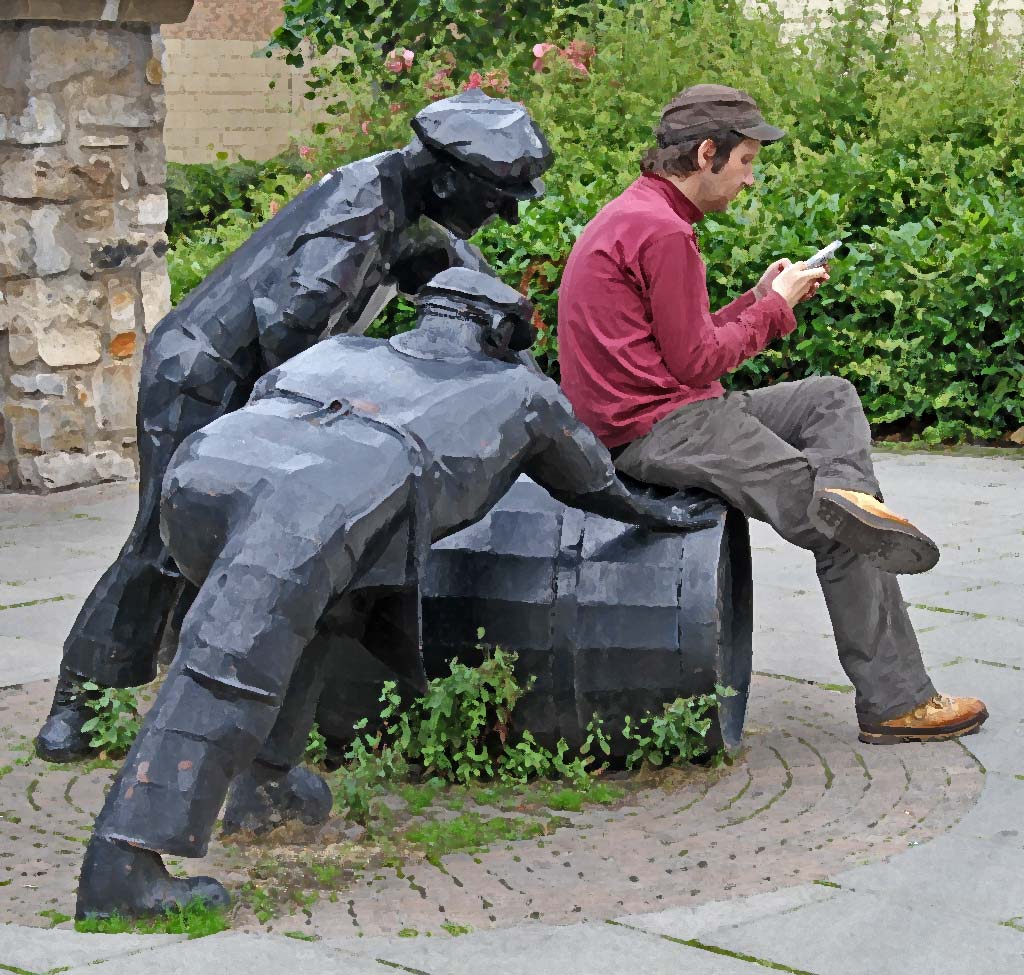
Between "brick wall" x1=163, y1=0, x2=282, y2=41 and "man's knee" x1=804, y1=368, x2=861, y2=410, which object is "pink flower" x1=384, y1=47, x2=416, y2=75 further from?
"man's knee" x1=804, y1=368, x2=861, y2=410

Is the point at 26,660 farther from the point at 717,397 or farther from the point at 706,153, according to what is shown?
the point at 706,153

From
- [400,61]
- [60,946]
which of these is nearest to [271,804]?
[60,946]

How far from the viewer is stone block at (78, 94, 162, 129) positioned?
8477mm

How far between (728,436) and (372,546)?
1288 mm

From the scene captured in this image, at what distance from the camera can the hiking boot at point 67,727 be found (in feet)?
15.2

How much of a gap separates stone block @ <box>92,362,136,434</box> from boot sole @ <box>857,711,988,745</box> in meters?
5.00

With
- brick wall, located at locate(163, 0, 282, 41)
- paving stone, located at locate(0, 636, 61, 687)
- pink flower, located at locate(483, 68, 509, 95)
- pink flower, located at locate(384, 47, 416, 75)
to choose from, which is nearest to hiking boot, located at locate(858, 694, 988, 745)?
paving stone, located at locate(0, 636, 61, 687)

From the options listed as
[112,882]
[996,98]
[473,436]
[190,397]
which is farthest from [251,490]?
[996,98]

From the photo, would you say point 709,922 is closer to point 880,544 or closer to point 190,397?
point 880,544

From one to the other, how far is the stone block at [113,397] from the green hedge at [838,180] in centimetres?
224

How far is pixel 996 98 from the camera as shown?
1152 centimetres

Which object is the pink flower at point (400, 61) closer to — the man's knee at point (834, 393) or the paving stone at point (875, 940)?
the man's knee at point (834, 393)

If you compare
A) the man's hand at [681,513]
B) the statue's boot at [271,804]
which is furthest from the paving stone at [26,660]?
the man's hand at [681,513]

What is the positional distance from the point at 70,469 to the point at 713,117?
4.84m
